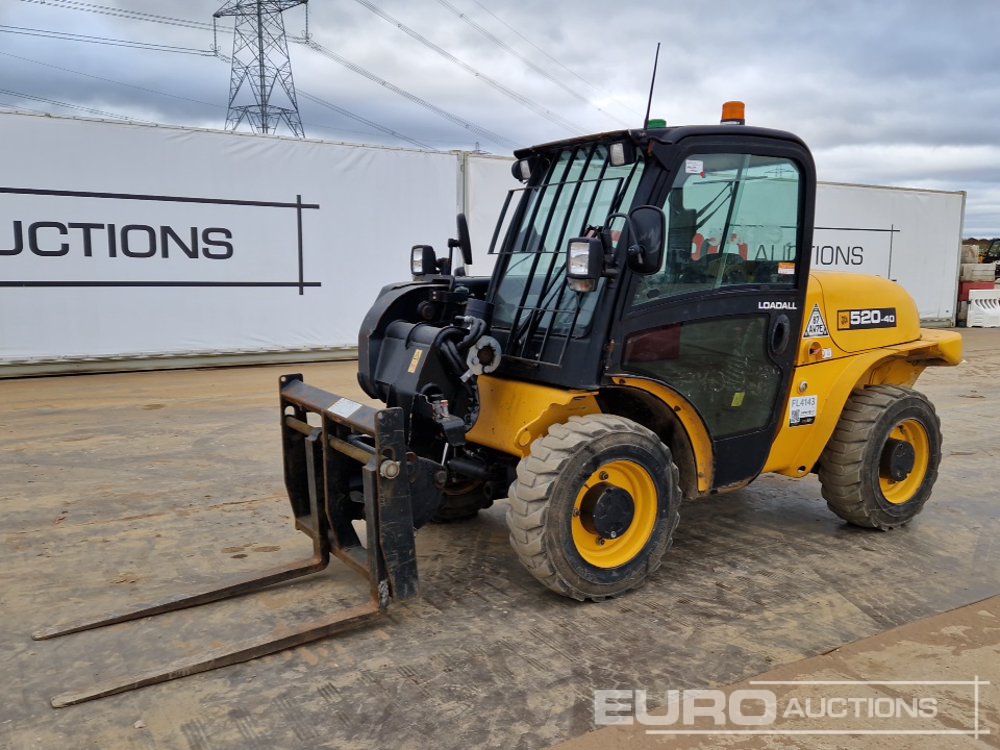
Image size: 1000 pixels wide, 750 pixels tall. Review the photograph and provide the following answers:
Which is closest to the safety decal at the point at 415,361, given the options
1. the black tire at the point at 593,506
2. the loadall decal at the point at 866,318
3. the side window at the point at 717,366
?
the black tire at the point at 593,506

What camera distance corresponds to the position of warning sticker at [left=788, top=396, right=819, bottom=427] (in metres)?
4.68

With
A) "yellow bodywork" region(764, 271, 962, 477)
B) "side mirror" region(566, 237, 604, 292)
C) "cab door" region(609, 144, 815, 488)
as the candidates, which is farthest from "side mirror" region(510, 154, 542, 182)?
"yellow bodywork" region(764, 271, 962, 477)

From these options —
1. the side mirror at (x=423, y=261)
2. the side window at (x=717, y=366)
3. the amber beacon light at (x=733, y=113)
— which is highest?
the amber beacon light at (x=733, y=113)

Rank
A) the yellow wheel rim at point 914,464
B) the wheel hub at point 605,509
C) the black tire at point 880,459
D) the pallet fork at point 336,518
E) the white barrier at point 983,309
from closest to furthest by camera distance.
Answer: the pallet fork at point 336,518 < the wheel hub at point 605,509 < the black tire at point 880,459 < the yellow wheel rim at point 914,464 < the white barrier at point 983,309

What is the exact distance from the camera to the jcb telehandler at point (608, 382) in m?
3.74

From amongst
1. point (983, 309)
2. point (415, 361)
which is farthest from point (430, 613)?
point (983, 309)

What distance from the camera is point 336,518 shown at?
4043 mm

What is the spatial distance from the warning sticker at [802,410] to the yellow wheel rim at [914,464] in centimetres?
64

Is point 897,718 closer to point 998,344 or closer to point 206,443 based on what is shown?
point 206,443

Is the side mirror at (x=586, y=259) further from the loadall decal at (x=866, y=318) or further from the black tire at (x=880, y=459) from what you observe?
the black tire at (x=880, y=459)

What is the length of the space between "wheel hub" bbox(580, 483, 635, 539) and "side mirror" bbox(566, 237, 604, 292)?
985 mm

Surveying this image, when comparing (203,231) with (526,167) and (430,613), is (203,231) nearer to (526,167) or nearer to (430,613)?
(526,167)

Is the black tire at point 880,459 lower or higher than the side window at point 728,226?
lower
